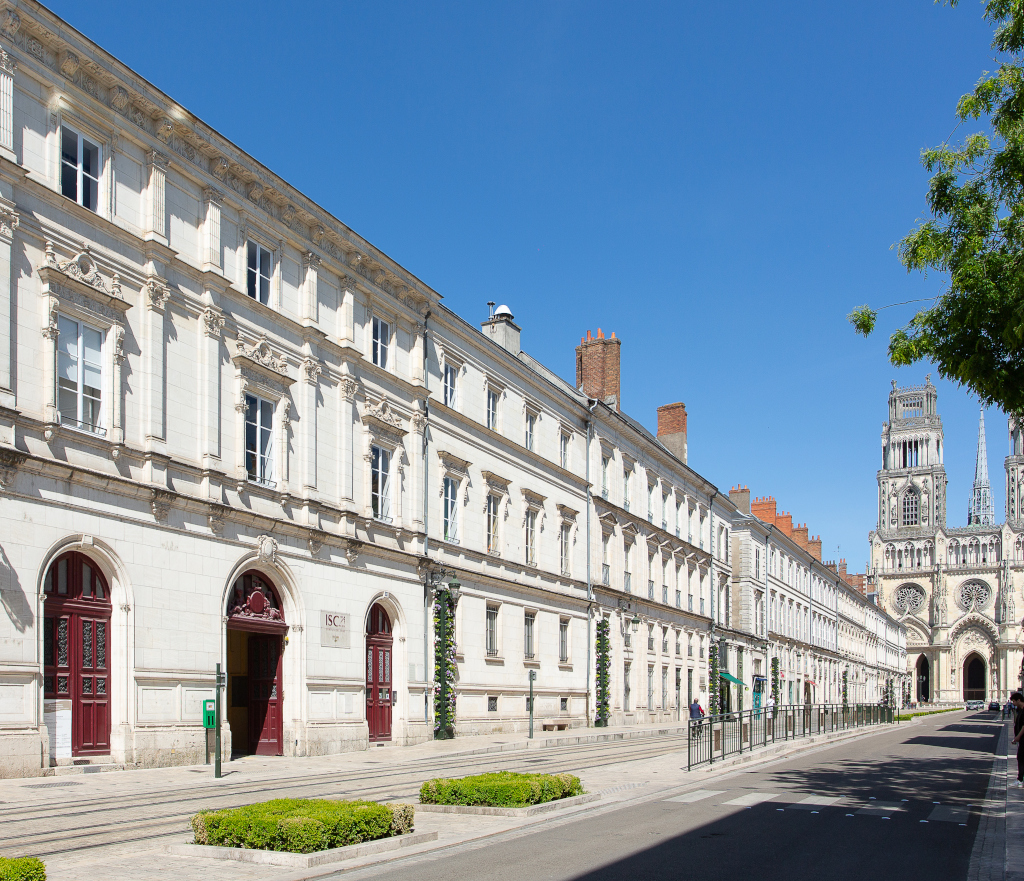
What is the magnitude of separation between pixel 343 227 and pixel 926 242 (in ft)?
51.3

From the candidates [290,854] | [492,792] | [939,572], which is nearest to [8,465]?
[492,792]

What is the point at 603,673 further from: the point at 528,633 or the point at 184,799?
the point at 184,799

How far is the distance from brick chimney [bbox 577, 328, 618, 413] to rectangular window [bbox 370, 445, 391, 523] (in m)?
20.7

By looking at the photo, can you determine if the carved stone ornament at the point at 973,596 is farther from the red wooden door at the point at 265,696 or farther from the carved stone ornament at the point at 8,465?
the carved stone ornament at the point at 8,465

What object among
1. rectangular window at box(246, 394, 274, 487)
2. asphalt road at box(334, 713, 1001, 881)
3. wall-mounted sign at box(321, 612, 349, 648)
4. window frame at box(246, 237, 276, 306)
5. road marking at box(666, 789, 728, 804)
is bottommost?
road marking at box(666, 789, 728, 804)

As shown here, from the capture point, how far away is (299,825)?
1027 cm

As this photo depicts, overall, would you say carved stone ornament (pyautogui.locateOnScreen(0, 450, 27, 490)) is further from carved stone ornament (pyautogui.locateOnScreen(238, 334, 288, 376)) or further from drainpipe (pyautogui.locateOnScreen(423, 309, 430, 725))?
drainpipe (pyautogui.locateOnScreen(423, 309, 430, 725))

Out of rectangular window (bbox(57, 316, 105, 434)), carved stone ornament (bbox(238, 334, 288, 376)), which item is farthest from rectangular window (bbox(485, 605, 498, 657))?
rectangular window (bbox(57, 316, 105, 434))

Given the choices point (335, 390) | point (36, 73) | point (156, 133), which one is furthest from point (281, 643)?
point (36, 73)

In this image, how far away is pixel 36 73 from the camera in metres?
18.8

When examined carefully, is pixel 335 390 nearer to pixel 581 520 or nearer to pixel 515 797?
pixel 515 797

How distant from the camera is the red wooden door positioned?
2473 centimetres

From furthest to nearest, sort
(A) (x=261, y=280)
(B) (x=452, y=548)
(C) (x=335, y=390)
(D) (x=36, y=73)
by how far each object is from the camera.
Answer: (B) (x=452, y=548)
(C) (x=335, y=390)
(A) (x=261, y=280)
(D) (x=36, y=73)

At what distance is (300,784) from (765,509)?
66.3 m
